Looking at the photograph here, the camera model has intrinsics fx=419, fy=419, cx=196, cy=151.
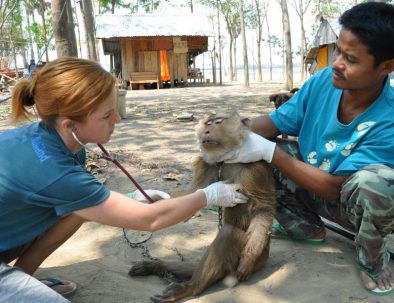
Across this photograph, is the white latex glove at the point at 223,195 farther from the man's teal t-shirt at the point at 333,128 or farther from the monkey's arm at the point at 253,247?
the man's teal t-shirt at the point at 333,128

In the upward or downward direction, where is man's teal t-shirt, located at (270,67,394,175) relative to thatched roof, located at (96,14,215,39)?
downward

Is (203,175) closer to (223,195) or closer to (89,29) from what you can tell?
(223,195)

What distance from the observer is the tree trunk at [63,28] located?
5184 millimetres

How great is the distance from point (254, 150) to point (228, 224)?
1.61ft

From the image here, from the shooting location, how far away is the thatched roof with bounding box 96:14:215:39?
20.2 metres

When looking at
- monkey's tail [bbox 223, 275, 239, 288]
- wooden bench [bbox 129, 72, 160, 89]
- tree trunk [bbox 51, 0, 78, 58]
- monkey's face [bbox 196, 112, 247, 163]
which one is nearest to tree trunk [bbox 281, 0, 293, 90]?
wooden bench [bbox 129, 72, 160, 89]

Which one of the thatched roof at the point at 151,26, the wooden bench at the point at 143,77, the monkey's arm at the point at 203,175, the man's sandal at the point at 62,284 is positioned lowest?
the man's sandal at the point at 62,284

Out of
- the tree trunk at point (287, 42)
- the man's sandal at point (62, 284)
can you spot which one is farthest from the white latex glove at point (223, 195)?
the tree trunk at point (287, 42)

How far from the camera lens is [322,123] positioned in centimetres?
271

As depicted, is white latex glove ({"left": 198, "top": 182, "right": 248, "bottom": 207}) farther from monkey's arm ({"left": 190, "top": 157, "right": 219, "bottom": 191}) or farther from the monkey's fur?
monkey's arm ({"left": 190, "top": 157, "right": 219, "bottom": 191})

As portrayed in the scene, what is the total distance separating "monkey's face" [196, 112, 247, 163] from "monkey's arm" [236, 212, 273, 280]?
53cm

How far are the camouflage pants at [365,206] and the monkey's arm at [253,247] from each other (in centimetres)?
50

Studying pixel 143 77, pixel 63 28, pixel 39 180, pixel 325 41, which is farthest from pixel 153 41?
pixel 39 180

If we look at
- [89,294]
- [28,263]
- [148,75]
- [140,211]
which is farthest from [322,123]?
[148,75]
